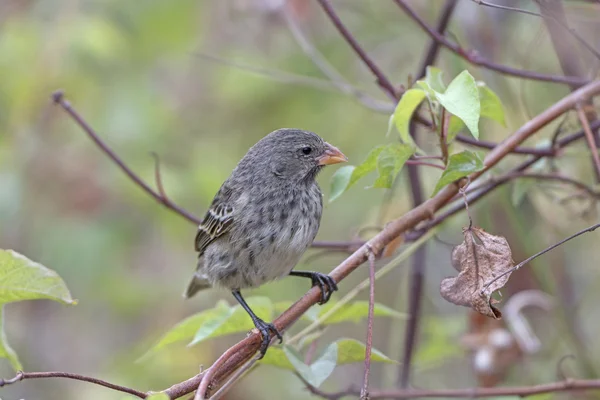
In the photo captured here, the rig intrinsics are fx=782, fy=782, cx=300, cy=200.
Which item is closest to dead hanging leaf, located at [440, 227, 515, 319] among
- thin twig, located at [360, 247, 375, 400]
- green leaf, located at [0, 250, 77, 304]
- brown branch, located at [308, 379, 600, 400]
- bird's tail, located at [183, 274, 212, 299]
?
thin twig, located at [360, 247, 375, 400]

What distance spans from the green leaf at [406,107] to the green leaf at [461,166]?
0.46ft

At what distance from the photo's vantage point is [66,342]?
716 centimetres

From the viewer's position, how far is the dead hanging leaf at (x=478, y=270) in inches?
81.0

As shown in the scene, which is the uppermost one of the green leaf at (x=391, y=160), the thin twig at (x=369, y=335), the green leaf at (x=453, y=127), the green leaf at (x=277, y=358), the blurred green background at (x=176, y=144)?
the blurred green background at (x=176, y=144)

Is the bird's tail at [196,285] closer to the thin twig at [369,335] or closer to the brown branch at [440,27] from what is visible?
the brown branch at [440,27]

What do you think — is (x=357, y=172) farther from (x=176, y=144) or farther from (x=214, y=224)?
(x=176, y=144)

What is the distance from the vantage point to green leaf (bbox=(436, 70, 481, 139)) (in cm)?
198

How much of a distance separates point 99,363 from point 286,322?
5.34 metres

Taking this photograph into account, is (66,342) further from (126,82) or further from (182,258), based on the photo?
(126,82)

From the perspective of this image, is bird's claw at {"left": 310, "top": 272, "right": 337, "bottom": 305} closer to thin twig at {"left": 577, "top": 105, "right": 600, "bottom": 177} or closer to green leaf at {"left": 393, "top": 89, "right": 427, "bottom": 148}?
green leaf at {"left": 393, "top": 89, "right": 427, "bottom": 148}

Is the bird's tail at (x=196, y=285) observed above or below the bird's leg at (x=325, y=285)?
above

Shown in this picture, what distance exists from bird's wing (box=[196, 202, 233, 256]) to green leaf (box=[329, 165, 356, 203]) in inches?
40.1

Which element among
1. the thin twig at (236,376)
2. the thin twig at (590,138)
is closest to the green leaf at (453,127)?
the thin twig at (590,138)

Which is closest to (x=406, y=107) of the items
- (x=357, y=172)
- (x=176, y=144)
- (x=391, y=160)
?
(x=391, y=160)
